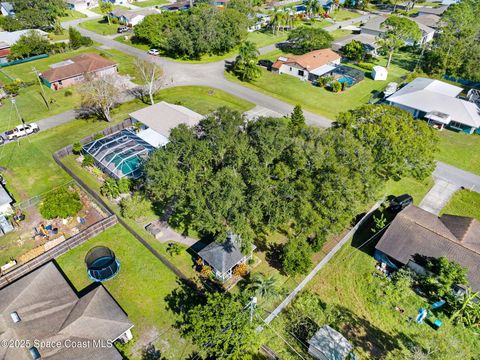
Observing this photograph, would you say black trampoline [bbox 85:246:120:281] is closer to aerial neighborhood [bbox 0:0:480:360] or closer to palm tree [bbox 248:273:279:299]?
aerial neighborhood [bbox 0:0:480:360]

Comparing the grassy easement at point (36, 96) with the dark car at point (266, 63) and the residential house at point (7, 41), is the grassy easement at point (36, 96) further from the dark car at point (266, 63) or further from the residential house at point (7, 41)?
A: the dark car at point (266, 63)

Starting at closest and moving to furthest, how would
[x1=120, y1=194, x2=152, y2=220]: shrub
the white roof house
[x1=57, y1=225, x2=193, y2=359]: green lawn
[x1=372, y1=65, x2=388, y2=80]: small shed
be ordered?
[x1=57, y1=225, x2=193, y2=359]: green lawn → [x1=120, y1=194, x2=152, y2=220]: shrub → the white roof house → [x1=372, y1=65, x2=388, y2=80]: small shed

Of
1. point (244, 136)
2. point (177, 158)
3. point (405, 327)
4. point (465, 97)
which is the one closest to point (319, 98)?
point (465, 97)

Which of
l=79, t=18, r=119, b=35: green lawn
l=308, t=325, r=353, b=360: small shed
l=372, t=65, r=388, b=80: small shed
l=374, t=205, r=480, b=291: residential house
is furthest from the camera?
l=79, t=18, r=119, b=35: green lawn

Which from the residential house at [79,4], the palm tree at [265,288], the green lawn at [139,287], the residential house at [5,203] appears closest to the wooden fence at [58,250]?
the green lawn at [139,287]

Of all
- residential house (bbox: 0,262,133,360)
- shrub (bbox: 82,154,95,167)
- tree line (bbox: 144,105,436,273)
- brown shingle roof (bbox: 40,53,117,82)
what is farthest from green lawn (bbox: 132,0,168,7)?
residential house (bbox: 0,262,133,360)

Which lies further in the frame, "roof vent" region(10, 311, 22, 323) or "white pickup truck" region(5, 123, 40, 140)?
"white pickup truck" region(5, 123, 40, 140)
